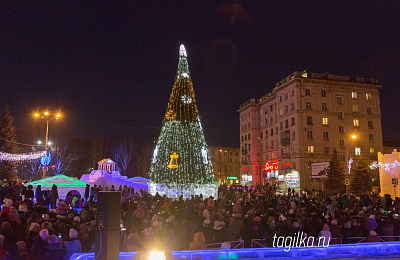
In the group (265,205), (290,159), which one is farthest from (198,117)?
(290,159)

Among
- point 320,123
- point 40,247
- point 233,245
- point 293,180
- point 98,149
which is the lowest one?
point 233,245

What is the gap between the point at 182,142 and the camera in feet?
78.1

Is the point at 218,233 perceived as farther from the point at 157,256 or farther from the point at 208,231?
the point at 157,256

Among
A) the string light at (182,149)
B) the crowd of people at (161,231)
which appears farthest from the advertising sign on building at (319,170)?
the crowd of people at (161,231)

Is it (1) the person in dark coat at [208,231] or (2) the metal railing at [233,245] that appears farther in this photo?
(1) the person in dark coat at [208,231]

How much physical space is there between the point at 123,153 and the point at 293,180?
30106mm

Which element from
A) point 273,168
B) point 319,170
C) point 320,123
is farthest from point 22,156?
point 320,123

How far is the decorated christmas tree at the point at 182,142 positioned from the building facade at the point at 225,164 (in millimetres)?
70479

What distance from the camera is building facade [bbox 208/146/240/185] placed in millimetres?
95500

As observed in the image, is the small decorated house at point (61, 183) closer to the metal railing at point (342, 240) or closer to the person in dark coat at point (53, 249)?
the person in dark coat at point (53, 249)

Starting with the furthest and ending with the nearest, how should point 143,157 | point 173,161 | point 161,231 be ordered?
point 143,157 < point 173,161 < point 161,231

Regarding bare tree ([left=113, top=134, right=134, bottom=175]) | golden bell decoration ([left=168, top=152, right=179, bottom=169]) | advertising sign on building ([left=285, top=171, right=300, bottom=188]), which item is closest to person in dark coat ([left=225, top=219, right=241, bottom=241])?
golden bell decoration ([left=168, top=152, right=179, bottom=169])

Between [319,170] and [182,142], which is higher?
[182,142]

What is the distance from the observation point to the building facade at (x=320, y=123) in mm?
48969
